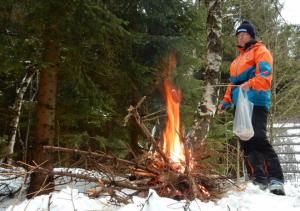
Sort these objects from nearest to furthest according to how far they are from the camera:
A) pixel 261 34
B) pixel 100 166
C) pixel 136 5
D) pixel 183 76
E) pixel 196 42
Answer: pixel 100 166
pixel 136 5
pixel 196 42
pixel 183 76
pixel 261 34

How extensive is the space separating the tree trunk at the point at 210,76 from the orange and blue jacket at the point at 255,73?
0.54 meters

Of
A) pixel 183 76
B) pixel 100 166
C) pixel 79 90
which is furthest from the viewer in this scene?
pixel 183 76

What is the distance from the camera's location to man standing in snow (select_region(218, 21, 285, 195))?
511 cm

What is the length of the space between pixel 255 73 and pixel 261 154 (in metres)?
1.10

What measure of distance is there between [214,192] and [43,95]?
2.97m

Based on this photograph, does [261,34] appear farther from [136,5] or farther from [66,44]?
[66,44]

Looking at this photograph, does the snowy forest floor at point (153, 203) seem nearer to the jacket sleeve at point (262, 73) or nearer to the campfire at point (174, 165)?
the campfire at point (174, 165)

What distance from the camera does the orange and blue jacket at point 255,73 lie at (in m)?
5.09

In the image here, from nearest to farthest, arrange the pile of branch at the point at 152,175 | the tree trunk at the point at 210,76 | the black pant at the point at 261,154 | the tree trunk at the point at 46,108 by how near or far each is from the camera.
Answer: the pile of branch at the point at 152,175, the black pant at the point at 261,154, the tree trunk at the point at 46,108, the tree trunk at the point at 210,76

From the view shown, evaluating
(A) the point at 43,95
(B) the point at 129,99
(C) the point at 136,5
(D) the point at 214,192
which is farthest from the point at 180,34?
(D) the point at 214,192

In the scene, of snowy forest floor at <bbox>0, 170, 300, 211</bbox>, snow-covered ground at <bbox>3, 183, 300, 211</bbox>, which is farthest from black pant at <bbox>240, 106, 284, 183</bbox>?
snow-covered ground at <bbox>3, 183, 300, 211</bbox>

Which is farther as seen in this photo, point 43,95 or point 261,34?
point 261,34

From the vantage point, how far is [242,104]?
5.09 metres

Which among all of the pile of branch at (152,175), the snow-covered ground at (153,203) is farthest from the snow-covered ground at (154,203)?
the pile of branch at (152,175)
